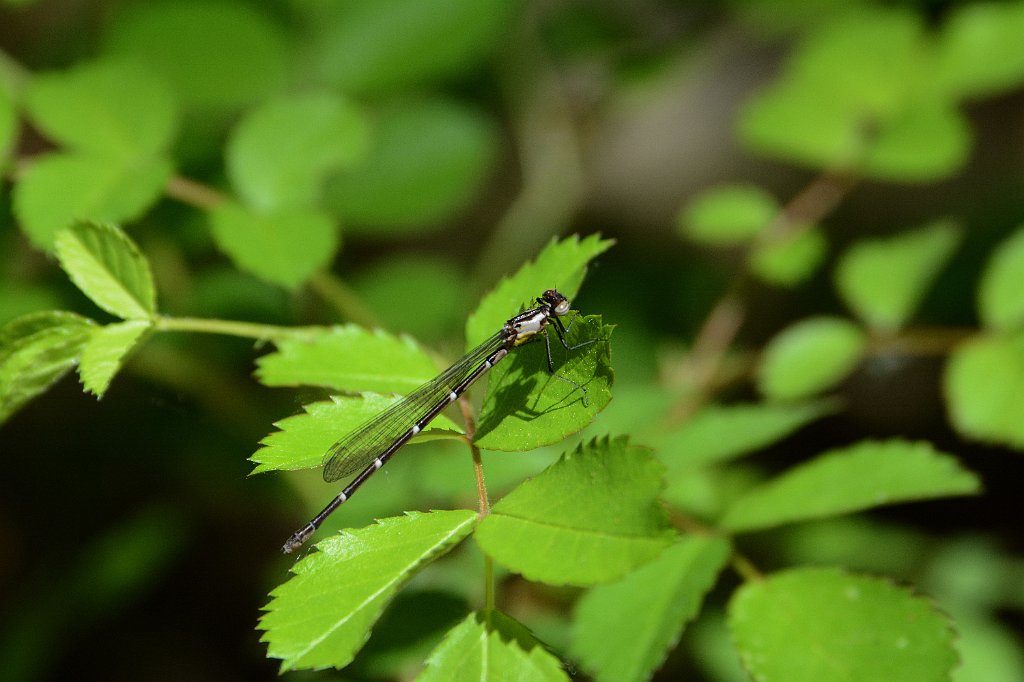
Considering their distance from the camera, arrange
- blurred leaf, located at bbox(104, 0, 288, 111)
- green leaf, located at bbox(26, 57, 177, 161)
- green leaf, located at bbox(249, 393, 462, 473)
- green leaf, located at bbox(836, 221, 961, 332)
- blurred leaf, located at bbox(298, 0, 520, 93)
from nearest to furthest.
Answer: green leaf, located at bbox(249, 393, 462, 473)
green leaf, located at bbox(26, 57, 177, 161)
green leaf, located at bbox(836, 221, 961, 332)
blurred leaf, located at bbox(104, 0, 288, 111)
blurred leaf, located at bbox(298, 0, 520, 93)

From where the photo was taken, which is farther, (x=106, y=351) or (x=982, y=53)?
(x=982, y=53)

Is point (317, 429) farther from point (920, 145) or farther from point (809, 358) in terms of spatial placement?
point (920, 145)

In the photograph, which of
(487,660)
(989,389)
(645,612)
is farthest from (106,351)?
(989,389)

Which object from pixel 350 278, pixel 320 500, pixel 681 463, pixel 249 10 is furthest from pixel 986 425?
pixel 249 10

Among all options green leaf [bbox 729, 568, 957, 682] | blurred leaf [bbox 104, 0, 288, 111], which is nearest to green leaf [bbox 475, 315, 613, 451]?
green leaf [bbox 729, 568, 957, 682]

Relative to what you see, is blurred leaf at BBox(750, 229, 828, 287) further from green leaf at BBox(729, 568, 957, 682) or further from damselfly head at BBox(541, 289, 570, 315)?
damselfly head at BBox(541, 289, 570, 315)

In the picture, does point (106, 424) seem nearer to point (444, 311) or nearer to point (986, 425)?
point (444, 311)
